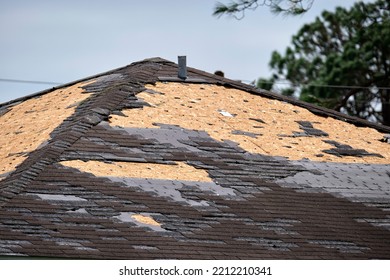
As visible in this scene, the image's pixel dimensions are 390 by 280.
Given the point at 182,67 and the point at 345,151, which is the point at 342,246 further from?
the point at 182,67

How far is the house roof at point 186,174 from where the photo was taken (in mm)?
17000

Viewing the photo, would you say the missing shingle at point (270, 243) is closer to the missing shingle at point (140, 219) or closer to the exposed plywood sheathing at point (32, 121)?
the missing shingle at point (140, 219)

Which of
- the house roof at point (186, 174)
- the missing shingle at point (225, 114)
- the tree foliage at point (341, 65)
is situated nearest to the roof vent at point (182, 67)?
the house roof at point (186, 174)

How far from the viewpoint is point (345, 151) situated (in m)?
20.9

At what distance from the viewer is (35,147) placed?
1919 centimetres

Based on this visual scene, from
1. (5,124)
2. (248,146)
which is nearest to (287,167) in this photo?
(248,146)

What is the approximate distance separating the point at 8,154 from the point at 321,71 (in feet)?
123

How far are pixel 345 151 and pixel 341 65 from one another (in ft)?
110

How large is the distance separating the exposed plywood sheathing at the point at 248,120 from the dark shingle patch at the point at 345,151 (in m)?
0.11

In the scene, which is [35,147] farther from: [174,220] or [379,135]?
[379,135]

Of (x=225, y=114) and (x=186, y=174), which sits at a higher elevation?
(x=225, y=114)

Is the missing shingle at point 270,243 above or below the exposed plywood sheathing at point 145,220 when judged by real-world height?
below

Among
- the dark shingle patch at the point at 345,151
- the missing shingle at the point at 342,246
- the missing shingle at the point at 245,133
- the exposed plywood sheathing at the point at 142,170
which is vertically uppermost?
the missing shingle at the point at 245,133

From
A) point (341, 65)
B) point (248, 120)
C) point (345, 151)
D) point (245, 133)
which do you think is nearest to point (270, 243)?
point (245, 133)
